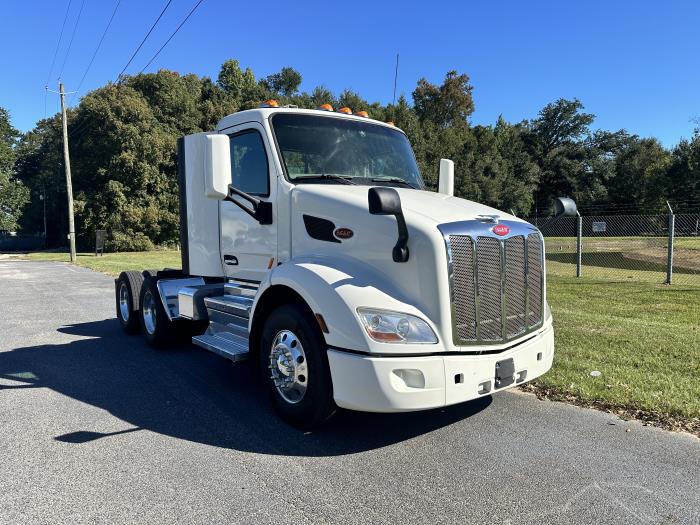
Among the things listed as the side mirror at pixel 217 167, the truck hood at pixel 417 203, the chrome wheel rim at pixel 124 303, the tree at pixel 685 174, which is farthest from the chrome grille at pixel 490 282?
the tree at pixel 685 174

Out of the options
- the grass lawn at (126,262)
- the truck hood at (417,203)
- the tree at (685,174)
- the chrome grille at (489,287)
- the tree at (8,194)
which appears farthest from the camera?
the tree at (8,194)

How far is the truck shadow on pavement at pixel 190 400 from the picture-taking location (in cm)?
395

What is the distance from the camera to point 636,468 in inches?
135

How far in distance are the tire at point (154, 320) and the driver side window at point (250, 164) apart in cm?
238

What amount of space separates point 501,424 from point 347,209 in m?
2.13

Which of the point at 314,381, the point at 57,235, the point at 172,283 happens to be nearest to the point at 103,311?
the point at 172,283

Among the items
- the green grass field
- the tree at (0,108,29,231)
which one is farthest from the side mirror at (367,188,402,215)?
the tree at (0,108,29,231)

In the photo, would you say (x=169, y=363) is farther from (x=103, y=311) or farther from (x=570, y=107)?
(x=570, y=107)

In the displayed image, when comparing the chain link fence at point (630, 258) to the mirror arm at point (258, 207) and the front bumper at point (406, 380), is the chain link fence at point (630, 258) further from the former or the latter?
the front bumper at point (406, 380)

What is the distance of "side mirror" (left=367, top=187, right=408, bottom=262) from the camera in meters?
Result: 3.45

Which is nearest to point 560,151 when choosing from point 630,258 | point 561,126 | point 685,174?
point 561,126

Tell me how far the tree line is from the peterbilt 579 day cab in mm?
17755

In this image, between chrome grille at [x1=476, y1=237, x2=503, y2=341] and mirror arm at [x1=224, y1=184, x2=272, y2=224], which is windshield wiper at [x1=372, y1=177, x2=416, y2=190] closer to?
mirror arm at [x1=224, y1=184, x2=272, y2=224]

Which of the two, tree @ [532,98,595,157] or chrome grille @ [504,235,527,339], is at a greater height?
tree @ [532,98,595,157]
